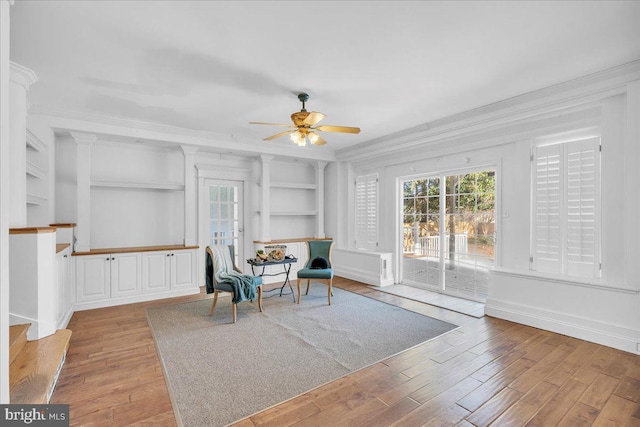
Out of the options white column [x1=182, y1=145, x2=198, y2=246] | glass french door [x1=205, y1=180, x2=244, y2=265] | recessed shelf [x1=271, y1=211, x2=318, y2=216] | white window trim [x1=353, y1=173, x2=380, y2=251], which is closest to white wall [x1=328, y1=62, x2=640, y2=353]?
white window trim [x1=353, y1=173, x2=380, y2=251]

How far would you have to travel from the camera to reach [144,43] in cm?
250

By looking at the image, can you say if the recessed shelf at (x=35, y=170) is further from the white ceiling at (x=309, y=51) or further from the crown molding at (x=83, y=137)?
the white ceiling at (x=309, y=51)

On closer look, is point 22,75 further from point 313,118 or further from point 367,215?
point 367,215

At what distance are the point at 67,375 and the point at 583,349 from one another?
181 inches

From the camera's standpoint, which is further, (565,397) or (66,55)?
(66,55)

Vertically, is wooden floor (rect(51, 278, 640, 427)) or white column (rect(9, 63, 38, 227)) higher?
white column (rect(9, 63, 38, 227))

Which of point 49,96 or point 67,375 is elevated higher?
point 49,96

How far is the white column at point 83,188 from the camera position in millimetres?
4375

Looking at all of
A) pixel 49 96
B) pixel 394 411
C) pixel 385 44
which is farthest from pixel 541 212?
pixel 49 96

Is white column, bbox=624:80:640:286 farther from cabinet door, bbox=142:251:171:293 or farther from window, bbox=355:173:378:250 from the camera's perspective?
cabinet door, bbox=142:251:171:293

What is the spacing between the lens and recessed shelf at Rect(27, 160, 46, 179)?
11.8ft

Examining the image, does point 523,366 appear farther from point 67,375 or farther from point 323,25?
point 67,375

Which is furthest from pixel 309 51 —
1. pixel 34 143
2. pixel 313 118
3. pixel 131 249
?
pixel 131 249

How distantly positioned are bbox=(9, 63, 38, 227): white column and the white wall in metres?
4.81
